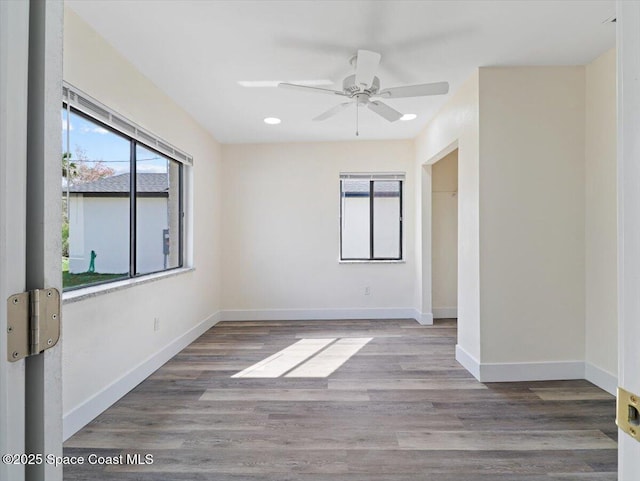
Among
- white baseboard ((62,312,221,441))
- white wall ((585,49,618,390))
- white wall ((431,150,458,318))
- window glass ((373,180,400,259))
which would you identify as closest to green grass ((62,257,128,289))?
white baseboard ((62,312,221,441))

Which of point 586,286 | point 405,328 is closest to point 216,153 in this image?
point 405,328

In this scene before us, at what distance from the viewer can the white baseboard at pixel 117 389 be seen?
6.98 feet

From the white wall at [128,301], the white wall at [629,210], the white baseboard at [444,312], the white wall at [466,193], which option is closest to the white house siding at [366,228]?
the white baseboard at [444,312]

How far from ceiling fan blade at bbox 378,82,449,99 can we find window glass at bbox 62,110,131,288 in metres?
2.12

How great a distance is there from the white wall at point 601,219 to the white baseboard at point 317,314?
2438mm

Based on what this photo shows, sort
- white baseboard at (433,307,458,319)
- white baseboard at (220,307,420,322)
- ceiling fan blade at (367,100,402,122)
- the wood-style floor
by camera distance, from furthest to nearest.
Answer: white baseboard at (433,307,458,319)
white baseboard at (220,307,420,322)
ceiling fan blade at (367,100,402,122)
the wood-style floor

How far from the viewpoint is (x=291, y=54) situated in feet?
8.57

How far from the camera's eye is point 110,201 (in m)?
→ 2.67

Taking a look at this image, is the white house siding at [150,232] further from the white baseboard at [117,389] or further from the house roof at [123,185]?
the white baseboard at [117,389]

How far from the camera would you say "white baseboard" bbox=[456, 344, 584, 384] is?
289 cm

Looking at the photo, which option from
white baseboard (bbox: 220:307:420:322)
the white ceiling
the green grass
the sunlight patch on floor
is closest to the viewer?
the white ceiling

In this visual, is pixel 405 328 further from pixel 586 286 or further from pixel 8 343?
pixel 8 343

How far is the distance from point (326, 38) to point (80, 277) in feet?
7.69

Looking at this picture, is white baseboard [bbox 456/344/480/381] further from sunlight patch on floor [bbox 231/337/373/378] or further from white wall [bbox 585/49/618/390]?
sunlight patch on floor [bbox 231/337/373/378]
